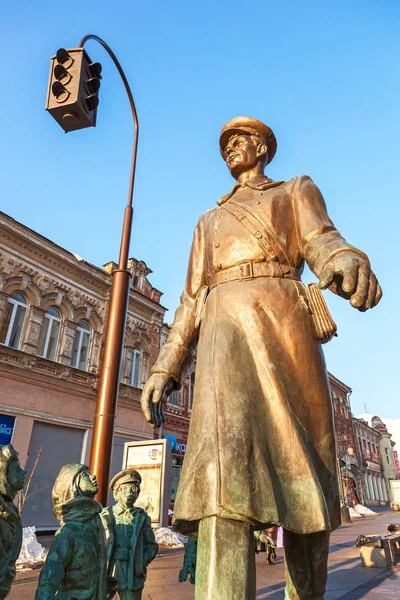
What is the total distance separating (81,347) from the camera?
55.2ft

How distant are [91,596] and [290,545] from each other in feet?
4.83

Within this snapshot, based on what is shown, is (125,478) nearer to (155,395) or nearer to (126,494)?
(126,494)

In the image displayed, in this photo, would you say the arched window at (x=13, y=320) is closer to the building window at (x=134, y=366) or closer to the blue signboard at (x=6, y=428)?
the blue signboard at (x=6, y=428)

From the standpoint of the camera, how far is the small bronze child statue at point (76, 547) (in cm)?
269

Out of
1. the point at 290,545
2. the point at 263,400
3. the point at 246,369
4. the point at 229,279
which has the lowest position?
the point at 290,545

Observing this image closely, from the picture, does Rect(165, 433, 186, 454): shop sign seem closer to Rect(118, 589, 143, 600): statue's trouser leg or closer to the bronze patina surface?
Rect(118, 589, 143, 600): statue's trouser leg

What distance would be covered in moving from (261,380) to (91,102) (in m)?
4.05

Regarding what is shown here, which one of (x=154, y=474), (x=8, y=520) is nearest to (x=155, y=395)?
(x=8, y=520)

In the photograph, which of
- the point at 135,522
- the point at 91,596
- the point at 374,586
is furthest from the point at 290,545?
the point at 374,586

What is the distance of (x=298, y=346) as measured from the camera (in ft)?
6.84

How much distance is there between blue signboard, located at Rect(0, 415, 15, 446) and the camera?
13297mm

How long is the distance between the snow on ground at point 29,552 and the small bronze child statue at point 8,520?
19.6 feet

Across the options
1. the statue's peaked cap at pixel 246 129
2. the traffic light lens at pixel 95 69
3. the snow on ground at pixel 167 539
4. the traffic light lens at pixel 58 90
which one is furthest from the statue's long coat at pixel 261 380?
the snow on ground at pixel 167 539

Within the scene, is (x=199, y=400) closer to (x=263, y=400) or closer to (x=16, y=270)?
(x=263, y=400)
